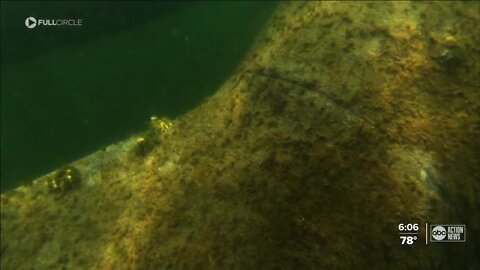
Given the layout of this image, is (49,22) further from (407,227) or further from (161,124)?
(407,227)

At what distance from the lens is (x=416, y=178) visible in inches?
130

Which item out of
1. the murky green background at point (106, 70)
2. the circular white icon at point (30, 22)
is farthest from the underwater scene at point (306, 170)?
the circular white icon at point (30, 22)

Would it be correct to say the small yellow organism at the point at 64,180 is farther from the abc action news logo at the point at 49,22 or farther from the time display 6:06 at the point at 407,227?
the time display 6:06 at the point at 407,227

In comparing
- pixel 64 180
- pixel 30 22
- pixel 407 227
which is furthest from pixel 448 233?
pixel 30 22

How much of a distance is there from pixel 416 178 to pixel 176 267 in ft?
7.08

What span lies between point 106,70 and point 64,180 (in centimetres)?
402

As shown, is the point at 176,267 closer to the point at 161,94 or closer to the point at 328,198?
the point at 328,198

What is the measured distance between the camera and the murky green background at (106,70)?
7598 millimetres

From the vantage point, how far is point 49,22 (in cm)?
711

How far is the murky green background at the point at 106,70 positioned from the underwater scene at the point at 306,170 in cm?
236

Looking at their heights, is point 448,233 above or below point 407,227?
below

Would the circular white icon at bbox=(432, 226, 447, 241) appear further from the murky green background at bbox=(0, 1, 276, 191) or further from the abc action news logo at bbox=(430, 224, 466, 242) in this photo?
the murky green background at bbox=(0, 1, 276, 191)

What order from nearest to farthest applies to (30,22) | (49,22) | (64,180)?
1. (64,180)
2. (49,22)
3. (30,22)

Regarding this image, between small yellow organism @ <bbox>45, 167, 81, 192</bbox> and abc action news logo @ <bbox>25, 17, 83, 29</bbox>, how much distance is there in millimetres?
3483
